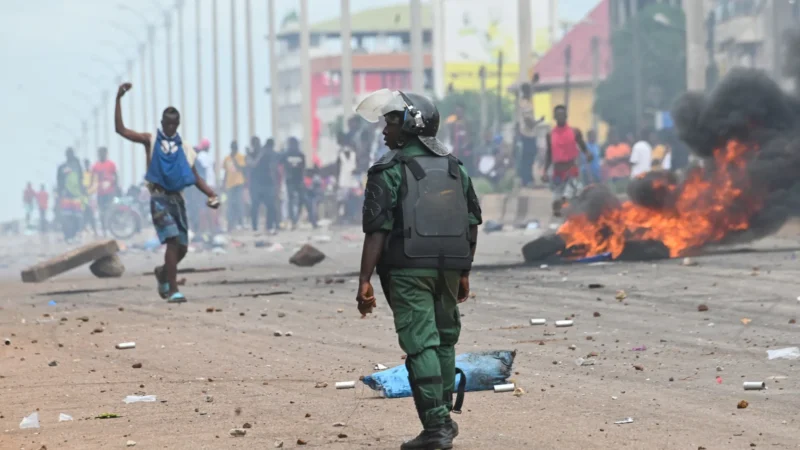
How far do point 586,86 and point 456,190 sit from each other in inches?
2947

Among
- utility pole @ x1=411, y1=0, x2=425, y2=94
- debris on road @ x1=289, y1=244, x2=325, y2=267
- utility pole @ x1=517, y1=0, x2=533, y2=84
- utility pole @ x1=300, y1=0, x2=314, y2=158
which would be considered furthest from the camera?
utility pole @ x1=300, y1=0, x2=314, y2=158

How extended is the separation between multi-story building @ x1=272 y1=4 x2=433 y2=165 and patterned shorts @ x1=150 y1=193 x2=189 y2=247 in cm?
12311

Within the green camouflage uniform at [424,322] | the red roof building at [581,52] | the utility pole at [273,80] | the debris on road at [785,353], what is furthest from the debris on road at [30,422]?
the red roof building at [581,52]

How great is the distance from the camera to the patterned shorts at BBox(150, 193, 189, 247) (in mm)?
12633

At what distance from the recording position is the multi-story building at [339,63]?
147 metres

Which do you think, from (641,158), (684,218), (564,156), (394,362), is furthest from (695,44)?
(394,362)

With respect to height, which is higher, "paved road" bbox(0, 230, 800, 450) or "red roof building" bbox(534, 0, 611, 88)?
"red roof building" bbox(534, 0, 611, 88)

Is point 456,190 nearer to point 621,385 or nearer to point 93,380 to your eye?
point 621,385

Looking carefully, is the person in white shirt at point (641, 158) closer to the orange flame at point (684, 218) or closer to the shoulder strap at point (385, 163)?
the orange flame at point (684, 218)

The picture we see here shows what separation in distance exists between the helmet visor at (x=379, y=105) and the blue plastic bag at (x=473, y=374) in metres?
1.85

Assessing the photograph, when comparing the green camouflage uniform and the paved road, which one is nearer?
the green camouflage uniform

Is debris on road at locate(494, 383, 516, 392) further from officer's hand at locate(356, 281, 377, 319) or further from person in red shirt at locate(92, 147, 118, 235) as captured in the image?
person in red shirt at locate(92, 147, 118, 235)

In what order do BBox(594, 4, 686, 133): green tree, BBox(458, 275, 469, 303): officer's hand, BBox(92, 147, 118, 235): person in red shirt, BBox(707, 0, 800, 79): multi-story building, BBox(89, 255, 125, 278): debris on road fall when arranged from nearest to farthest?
→ BBox(458, 275, 469, 303): officer's hand, BBox(89, 255, 125, 278): debris on road, BBox(92, 147, 118, 235): person in red shirt, BBox(594, 4, 686, 133): green tree, BBox(707, 0, 800, 79): multi-story building

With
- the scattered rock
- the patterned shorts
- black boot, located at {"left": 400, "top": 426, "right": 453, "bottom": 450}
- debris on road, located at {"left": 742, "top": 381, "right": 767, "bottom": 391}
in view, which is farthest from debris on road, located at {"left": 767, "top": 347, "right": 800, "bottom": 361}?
the patterned shorts
